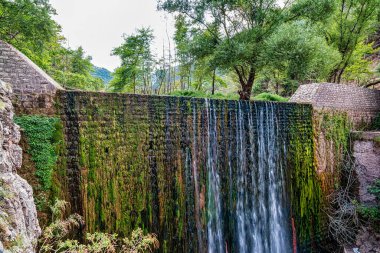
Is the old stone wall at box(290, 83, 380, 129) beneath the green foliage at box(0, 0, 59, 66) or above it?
beneath

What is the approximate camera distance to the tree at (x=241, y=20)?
1060 cm

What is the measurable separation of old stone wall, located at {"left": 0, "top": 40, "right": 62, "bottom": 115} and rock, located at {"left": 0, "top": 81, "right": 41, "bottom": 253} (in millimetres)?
298

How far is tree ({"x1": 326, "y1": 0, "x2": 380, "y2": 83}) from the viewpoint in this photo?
1120 cm

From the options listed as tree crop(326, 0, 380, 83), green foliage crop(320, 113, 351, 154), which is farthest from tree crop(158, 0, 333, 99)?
green foliage crop(320, 113, 351, 154)

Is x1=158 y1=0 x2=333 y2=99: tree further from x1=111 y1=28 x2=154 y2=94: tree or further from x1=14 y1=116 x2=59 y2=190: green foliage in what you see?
x1=14 y1=116 x2=59 y2=190: green foliage

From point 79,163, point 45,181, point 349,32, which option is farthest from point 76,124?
point 349,32

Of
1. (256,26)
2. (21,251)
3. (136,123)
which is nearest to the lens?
(21,251)

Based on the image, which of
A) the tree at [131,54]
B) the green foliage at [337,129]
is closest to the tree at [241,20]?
the green foliage at [337,129]

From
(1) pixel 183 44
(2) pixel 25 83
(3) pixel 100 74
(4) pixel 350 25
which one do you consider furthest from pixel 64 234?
(3) pixel 100 74

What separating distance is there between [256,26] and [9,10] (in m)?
8.63

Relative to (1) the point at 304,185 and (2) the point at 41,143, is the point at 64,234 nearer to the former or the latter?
(2) the point at 41,143

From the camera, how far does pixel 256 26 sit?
11102 millimetres

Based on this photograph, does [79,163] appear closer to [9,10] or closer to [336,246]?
[9,10]

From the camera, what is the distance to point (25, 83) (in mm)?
4160
